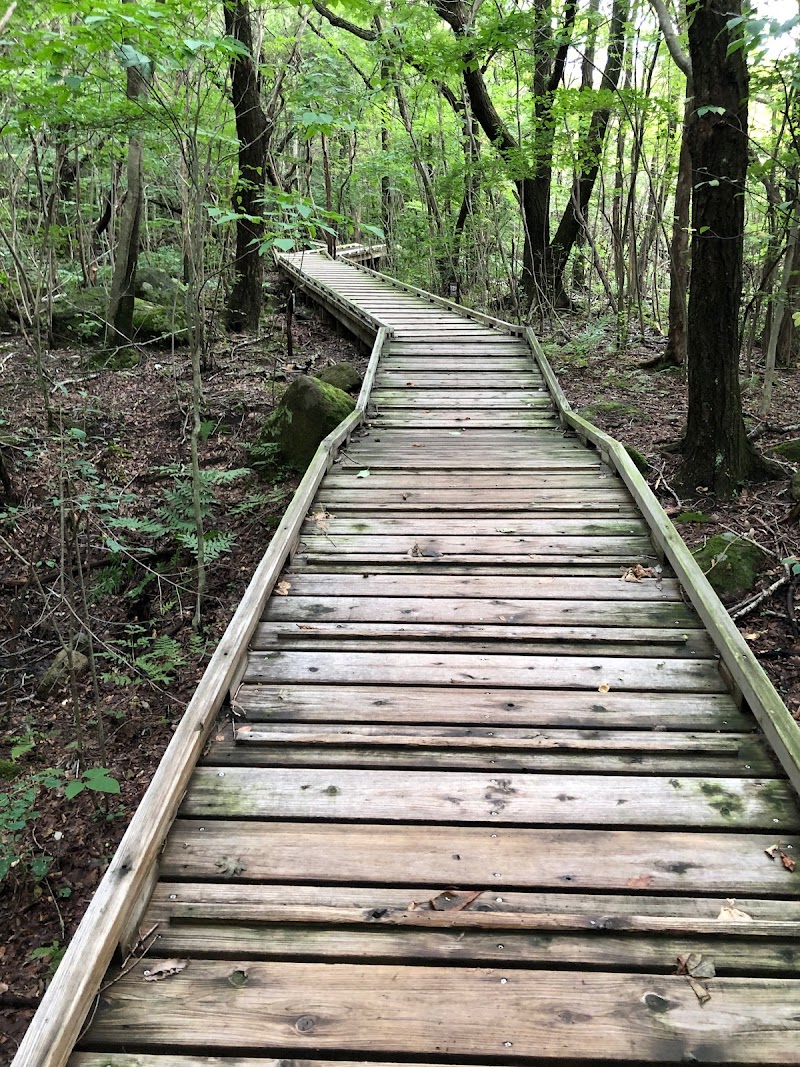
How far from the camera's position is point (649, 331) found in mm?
13898

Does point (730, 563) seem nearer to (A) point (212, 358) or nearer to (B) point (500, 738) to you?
(B) point (500, 738)

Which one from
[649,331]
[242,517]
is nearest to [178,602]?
[242,517]

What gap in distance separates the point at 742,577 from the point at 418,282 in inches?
753

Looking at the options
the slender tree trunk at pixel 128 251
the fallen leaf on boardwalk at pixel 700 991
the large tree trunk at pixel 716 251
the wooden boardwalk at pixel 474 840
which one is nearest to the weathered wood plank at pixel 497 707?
the wooden boardwalk at pixel 474 840

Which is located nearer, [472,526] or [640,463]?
[472,526]

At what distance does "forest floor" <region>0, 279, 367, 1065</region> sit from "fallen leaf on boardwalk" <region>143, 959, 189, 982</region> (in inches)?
46.1

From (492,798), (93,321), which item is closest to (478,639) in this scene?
(492,798)

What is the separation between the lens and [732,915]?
2170mm

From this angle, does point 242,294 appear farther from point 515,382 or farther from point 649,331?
point 649,331

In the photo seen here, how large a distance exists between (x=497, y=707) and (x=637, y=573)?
5.43 ft

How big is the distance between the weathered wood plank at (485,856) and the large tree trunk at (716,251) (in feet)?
13.8

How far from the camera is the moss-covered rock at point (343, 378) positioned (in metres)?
9.50

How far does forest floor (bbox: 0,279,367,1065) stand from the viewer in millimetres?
3758

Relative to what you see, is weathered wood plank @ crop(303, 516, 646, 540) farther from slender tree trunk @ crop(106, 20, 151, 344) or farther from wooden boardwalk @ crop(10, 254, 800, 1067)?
slender tree trunk @ crop(106, 20, 151, 344)
